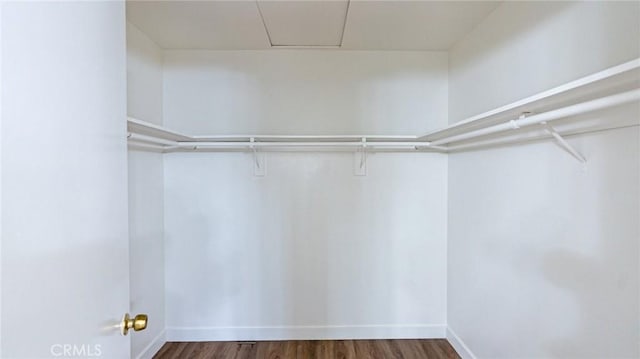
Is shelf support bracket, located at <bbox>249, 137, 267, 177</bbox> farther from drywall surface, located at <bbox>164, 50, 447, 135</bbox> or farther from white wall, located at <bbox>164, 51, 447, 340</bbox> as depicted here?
drywall surface, located at <bbox>164, 50, 447, 135</bbox>

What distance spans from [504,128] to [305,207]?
1489 mm

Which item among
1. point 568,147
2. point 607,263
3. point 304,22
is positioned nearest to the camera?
point 607,263

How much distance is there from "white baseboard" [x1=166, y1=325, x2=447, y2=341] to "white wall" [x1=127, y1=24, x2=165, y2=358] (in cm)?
23

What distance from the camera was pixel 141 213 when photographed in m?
2.13

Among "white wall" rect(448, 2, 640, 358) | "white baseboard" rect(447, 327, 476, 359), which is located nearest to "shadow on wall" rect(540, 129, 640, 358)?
"white wall" rect(448, 2, 640, 358)

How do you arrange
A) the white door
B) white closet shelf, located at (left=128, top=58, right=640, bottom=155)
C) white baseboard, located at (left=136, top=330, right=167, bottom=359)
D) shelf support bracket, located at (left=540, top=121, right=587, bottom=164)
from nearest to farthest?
the white door, white closet shelf, located at (left=128, top=58, right=640, bottom=155), shelf support bracket, located at (left=540, top=121, right=587, bottom=164), white baseboard, located at (left=136, top=330, right=167, bottom=359)

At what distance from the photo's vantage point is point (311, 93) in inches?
99.3

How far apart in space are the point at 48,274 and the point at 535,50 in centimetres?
188

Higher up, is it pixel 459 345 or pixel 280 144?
pixel 280 144

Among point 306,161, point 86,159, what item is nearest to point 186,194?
point 306,161

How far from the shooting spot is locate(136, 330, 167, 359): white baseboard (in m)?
2.15

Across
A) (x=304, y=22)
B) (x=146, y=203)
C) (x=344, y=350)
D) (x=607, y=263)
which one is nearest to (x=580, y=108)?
(x=607, y=263)

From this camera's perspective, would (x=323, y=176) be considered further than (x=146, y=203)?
Yes

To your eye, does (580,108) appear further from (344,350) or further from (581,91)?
(344,350)
